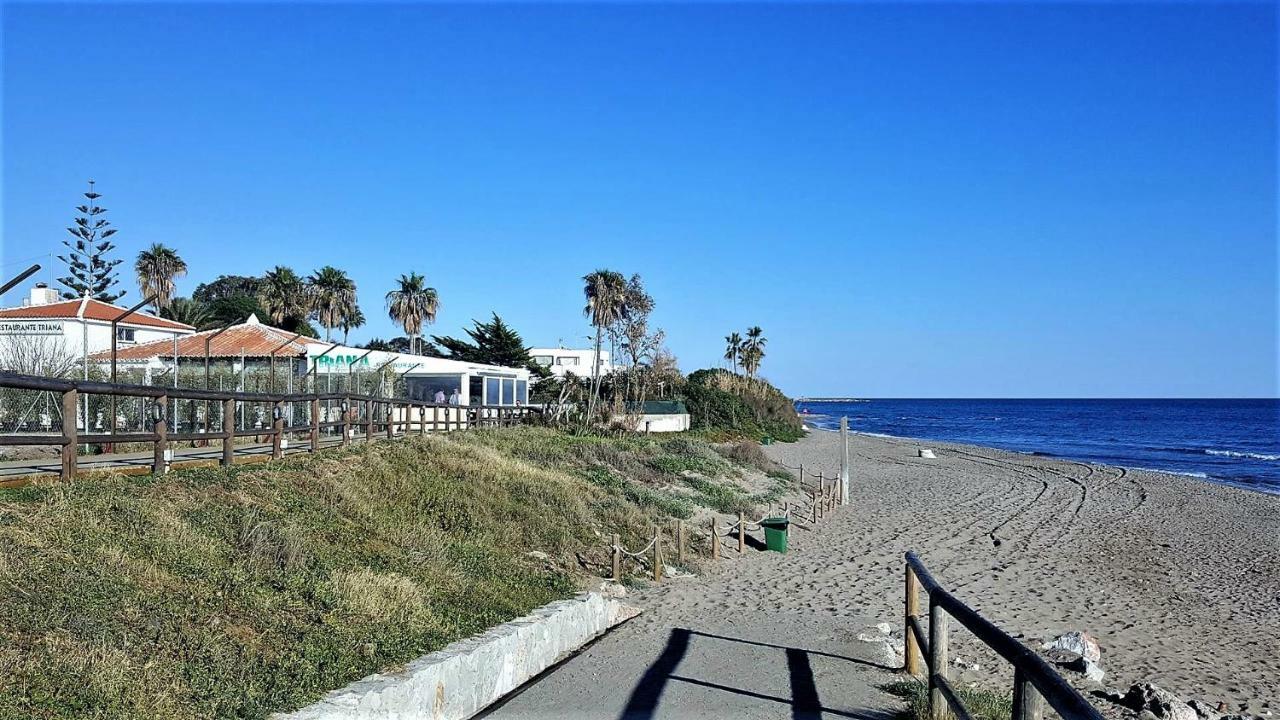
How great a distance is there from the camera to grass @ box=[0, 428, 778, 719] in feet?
17.7

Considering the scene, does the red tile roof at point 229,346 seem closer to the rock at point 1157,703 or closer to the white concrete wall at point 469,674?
the white concrete wall at point 469,674

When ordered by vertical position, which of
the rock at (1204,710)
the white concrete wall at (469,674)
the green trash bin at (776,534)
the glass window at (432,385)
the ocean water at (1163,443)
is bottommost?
the ocean water at (1163,443)

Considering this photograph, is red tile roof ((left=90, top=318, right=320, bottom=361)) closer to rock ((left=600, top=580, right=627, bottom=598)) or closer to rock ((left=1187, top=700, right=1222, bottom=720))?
rock ((left=600, top=580, right=627, bottom=598))

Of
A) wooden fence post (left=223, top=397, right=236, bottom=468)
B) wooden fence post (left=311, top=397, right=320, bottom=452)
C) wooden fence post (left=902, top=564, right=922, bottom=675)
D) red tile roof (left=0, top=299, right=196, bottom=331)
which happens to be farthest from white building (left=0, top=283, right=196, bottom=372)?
wooden fence post (left=902, top=564, right=922, bottom=675)

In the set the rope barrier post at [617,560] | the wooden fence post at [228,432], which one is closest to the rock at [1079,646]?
the rope barrier post at [617,560]

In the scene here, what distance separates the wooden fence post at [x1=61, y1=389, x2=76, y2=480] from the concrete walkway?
5041 millimetres

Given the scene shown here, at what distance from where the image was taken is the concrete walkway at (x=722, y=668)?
24.3 feet

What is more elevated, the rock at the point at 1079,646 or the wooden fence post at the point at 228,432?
the wooden fence post at the point at 228,432

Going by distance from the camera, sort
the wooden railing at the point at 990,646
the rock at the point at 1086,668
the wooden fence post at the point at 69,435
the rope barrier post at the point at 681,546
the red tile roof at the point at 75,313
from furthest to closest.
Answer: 1. the red tile roof at the point at 75,313
2. the rope barrier post at the point at 681,546
3. the rock at the point at 1086,668
4. the wooden fence post at the point at 69,435
5. the wooden railing at the point at 990,646

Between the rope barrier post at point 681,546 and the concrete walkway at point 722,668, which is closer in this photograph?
the concrete walkway at point 722,668

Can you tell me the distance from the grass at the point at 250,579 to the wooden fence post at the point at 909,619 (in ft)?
11.7

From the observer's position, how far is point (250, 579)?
764cm

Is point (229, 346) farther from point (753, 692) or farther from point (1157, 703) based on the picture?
point (1157, 703)

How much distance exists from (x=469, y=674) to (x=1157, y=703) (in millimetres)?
6409
